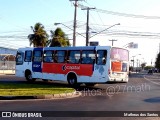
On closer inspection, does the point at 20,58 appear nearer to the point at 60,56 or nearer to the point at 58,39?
the point at 60,56

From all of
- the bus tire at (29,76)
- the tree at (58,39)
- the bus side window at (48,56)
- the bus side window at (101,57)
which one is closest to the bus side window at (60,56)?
the bus side window at (48,56)

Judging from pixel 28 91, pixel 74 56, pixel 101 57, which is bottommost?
pixel 28 91

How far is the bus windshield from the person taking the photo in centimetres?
2253

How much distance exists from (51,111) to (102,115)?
176 centimetres

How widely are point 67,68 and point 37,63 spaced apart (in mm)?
3382

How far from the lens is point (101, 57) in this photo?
2261cm

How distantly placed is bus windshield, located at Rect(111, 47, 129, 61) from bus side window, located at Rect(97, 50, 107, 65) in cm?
51

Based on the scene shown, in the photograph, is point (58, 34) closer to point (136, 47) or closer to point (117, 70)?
point (136, 47)

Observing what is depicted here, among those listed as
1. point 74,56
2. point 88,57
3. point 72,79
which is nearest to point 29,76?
point 72,79

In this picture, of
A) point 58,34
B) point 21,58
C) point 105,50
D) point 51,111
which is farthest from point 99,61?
point 58,34

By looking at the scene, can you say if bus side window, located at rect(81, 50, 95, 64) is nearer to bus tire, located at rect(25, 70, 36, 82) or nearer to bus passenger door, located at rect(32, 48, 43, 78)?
bus passenger door, located at rect(32, 48, 43, 78)

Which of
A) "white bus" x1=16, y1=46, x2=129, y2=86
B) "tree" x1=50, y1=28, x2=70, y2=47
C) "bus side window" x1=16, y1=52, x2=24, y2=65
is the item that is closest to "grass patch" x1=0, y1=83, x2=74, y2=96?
"white bus" x1=16, y1=46, x2=129, y2=86

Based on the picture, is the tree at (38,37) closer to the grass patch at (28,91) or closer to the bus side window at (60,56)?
the bus side window at (60,56)

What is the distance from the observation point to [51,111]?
11742 millimetres
